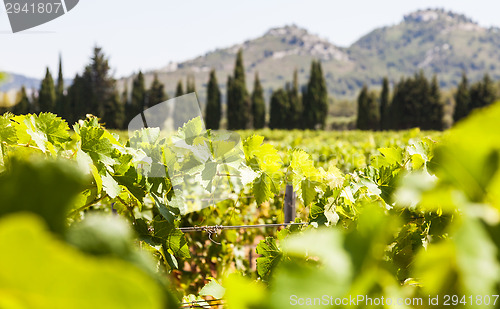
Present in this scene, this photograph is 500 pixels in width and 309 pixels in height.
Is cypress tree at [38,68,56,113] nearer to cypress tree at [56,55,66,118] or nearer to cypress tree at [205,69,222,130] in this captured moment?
cypress tree at [56,55,66,118]

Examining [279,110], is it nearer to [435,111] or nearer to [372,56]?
[435,111]

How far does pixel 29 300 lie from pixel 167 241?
1.18 meters

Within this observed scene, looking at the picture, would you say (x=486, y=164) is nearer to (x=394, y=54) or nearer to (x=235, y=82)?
(x=235, y=82)

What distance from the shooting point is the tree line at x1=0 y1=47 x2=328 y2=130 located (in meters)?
40.7

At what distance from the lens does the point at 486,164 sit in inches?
15.2

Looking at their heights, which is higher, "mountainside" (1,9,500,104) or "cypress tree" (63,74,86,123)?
"cypress tree" (63,74,86,123)

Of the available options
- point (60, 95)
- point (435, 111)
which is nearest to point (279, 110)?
point (435, 111)

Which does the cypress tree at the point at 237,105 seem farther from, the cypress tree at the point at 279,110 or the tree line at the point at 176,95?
the cypress tree at the point at 279,110

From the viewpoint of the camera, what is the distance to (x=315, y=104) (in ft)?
154

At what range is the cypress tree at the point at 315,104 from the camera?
46.8 metres

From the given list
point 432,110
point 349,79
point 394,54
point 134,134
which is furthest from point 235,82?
point 394,54

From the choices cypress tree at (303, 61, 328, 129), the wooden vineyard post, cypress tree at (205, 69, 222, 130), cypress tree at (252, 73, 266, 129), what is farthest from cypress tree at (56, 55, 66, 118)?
the wooden vineyard post

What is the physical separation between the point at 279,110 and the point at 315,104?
5.68m

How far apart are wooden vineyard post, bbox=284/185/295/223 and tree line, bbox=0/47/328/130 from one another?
38.9 metres
